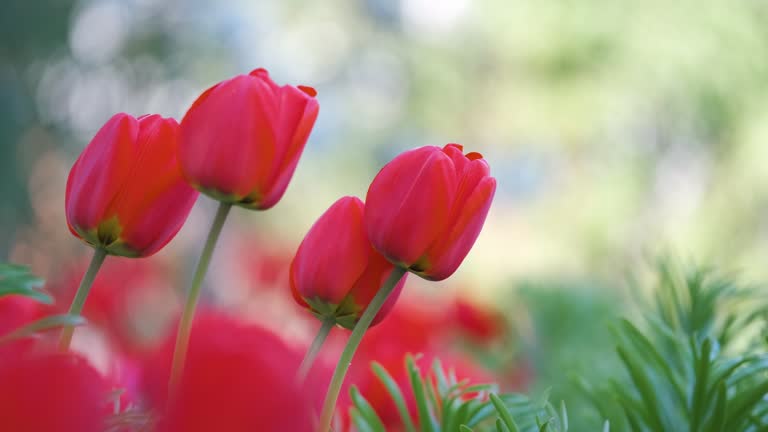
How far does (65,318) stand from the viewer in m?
0.19

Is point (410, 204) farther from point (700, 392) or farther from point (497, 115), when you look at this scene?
point (497, 115)

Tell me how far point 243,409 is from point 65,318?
8 cm

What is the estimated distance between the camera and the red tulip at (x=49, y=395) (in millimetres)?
133

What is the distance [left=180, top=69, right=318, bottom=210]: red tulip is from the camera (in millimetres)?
223

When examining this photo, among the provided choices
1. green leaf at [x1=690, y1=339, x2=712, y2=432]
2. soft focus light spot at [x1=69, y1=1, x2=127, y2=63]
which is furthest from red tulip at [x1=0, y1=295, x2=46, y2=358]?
soft focus light spot at [x1=69, y1=1, x2=127, y2=63]

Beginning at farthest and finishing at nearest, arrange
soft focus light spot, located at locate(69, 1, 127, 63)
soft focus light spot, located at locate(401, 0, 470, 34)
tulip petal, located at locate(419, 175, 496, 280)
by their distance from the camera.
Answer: soft focus light spot, located at locate(401, 0, 470, 34)
soft focus light spot, located at locate(69, 1, 127, 63)
tulip petal, located at locate(419, 175, 496, 280)

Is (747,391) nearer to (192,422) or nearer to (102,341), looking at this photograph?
(192,422)

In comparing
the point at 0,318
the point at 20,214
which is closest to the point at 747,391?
the point at 0,318

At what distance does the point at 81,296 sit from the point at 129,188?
1.3 inches

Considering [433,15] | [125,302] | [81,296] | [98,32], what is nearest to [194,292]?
[81,296]

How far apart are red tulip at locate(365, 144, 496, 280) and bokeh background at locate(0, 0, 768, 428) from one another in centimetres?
19

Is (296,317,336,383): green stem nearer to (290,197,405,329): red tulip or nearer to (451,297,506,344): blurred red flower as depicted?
(290,197,405,329): red tulip

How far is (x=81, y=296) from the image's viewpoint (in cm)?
22

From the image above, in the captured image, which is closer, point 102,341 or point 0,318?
point 0,318
